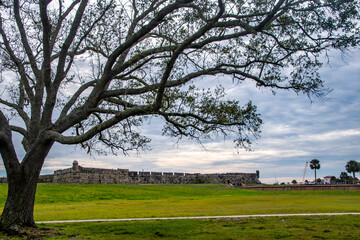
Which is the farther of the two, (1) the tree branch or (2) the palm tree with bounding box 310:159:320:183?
(2) the palm tree with bounding box 310:159:320:183

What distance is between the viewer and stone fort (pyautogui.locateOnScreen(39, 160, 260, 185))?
41219 mm

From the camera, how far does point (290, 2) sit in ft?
35.1

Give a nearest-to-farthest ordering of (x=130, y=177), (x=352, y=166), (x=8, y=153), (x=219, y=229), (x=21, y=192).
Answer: (x=219, y=229), (x=21, y=192), (x=8, y=153), (x=130, y=177), (x=352, y=166)

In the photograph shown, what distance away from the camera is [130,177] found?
48938 millimetres

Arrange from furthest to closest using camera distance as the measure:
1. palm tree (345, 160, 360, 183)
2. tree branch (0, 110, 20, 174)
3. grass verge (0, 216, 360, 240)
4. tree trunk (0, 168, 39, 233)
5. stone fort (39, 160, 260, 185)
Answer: palm tree (345, 160, 360, 183)
stone fort (39, 160, 260, 185)
tree branch (0, 110, 20, 174)
tree trunk (0, 168, 39, 233)
grass verge (0, 216, 360, 240)

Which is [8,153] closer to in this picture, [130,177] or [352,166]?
[130,177]

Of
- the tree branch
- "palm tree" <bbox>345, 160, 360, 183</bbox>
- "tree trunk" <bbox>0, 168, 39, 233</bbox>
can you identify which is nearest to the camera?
"tree trunk" <bbox>0, 168, 39, 233</bbox>

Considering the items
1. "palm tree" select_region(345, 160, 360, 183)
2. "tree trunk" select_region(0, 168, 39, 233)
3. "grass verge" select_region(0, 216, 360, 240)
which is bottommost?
"grass verge" select_region(0, 216, 360, 240)

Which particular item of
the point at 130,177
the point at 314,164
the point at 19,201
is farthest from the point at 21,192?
the point at 314,164

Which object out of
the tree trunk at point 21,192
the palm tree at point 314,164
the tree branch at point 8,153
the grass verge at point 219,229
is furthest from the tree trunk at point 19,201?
the palm tree at point 314,164

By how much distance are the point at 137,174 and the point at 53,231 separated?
38.6 metres

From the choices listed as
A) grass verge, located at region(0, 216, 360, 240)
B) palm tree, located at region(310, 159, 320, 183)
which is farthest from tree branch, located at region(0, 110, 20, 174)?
palm tree, located at region(310, 159, 320, 183)

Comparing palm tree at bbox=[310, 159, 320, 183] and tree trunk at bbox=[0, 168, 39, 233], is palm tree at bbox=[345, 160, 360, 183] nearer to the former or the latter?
palm tree at bbox=[310, 159, 320, 183]

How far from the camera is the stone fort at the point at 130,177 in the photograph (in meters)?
41.2
